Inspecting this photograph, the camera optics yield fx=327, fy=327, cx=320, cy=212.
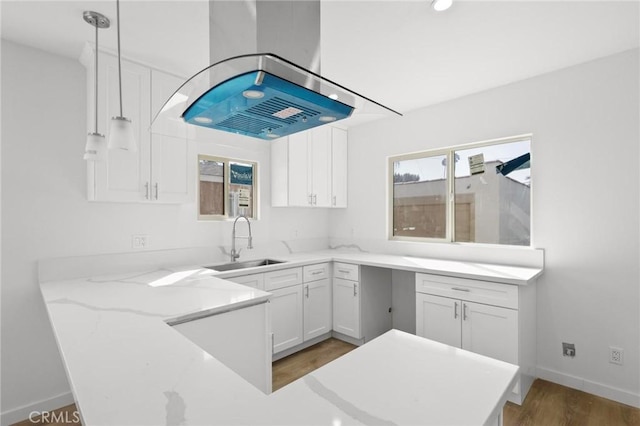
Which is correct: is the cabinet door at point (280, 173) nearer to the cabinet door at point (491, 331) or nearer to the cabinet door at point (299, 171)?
the cabinet door at point (299, 171)

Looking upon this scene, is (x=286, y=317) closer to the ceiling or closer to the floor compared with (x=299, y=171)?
closer to the floor

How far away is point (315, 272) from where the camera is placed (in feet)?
10.8

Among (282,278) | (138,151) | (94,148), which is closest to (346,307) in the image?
(282,278)

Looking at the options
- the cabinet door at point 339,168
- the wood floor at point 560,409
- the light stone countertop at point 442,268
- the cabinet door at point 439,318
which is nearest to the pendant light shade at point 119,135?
the light stone countertop at point 442,268

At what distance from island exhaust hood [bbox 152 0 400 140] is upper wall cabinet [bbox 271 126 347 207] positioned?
213 cm

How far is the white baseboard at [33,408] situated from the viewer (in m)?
2.09

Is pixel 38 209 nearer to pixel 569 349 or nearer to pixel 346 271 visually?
pixel 346 271

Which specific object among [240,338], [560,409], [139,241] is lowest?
[560,409]

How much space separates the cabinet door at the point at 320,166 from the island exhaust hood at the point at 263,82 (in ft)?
7.74

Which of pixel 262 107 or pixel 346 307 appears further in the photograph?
pixel 346 307

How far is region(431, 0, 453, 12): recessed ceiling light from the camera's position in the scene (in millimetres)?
1749

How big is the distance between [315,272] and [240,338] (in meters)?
1.56

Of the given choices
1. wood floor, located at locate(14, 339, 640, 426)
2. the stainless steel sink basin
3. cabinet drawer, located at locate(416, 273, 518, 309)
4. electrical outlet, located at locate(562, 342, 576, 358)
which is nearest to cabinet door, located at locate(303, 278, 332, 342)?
the stainless steel sink basin

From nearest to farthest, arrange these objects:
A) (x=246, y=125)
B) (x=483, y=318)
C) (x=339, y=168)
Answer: (x=246, y=125), (x=483, y=318), (x=339, y=168)
